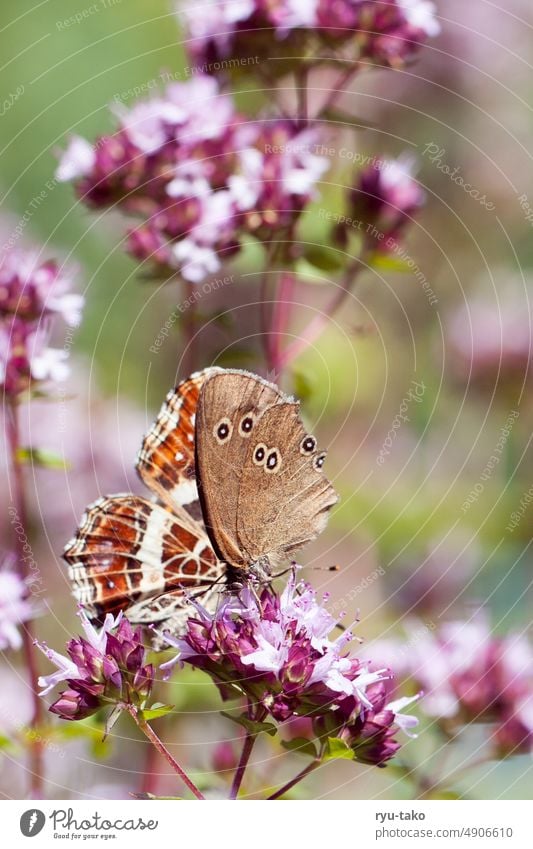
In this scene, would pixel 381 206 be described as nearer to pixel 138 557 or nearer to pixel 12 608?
pixel 138 557

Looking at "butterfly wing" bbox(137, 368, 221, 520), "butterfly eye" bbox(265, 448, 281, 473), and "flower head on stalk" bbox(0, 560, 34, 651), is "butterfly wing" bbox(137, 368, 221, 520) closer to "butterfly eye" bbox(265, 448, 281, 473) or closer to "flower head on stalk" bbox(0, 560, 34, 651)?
"butterfly eye" bbox(265, 448, 281, 473)

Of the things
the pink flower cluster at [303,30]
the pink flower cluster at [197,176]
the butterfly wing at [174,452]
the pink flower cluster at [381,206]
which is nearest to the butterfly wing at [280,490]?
the butterfly wing at [174,452]

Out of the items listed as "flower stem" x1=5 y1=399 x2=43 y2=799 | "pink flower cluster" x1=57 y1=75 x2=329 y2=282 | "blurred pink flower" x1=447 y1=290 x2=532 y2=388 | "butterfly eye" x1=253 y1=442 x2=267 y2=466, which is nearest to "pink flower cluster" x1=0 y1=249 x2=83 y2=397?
"flower stem" x1=5 y1=399 x2=43 y2=799

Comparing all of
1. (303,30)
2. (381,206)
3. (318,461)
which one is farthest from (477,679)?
(303,30)

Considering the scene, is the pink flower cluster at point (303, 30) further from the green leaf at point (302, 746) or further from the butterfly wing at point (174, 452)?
the green leaf at point (302, 746)

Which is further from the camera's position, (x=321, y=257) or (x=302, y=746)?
(x=321, y=257)
